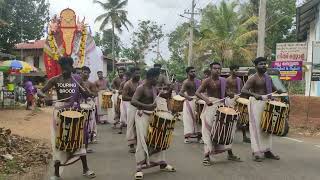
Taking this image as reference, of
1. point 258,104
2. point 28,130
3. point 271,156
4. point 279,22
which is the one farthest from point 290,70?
point 279,22

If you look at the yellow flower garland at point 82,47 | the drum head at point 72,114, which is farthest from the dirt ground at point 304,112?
the drum head at point 72,114

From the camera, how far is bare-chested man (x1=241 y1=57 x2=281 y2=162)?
10.5 m

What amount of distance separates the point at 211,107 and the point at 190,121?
3.17m

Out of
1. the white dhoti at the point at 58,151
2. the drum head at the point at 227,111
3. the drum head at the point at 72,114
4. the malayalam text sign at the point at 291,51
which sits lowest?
the white dhoti at the point at 58,151

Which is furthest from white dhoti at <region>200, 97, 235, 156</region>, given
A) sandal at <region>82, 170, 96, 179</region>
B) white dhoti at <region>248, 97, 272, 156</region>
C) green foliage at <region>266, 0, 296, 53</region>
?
green foliage at <region>266, 0, 296, 53</region>

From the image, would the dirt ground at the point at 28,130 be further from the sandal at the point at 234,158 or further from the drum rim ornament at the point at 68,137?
the sandal at the point at 234,158

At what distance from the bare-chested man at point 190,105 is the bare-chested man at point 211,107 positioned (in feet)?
8.90

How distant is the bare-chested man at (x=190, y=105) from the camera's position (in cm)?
1362

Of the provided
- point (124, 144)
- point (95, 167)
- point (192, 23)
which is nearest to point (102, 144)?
point (124, 144)

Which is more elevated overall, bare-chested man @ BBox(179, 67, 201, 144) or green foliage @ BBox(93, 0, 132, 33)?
green foliage @ BBox(93, 0, 132, 33)

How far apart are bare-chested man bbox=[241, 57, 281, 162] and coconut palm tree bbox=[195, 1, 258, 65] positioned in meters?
27.3

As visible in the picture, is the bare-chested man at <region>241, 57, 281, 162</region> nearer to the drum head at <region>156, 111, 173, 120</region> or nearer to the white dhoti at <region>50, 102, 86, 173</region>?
the drum head at <region>156, 111, 173, 120</region>

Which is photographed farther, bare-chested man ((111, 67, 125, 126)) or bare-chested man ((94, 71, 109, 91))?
bare-chested man ((94, 71, 109, 91))

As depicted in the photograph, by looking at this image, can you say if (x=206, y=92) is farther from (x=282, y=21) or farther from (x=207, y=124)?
(x=282, y=21)
